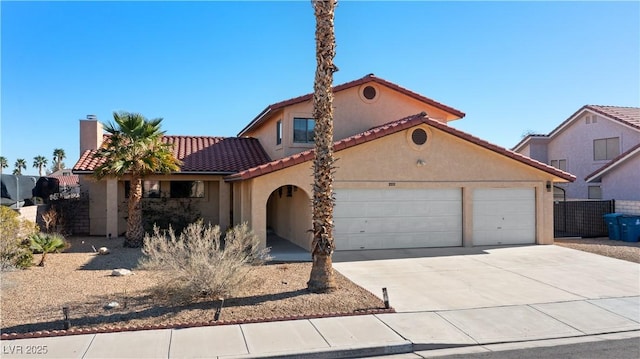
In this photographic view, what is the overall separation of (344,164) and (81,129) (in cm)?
1327

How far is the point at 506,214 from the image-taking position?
18.0 m

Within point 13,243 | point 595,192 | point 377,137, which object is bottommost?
point 13,243

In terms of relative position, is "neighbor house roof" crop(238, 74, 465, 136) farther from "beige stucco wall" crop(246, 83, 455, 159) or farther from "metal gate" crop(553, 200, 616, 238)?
"metal gate" crop(553, 200, 616, 238)

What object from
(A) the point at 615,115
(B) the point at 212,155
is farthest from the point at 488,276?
(A) the point at 615,115

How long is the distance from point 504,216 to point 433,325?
35.5ft

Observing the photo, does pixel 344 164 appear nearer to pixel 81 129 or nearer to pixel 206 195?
pixel 206 195

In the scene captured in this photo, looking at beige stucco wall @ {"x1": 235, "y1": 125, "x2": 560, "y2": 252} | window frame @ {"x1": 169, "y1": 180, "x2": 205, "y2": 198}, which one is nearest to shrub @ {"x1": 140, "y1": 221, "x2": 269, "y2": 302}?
beige stucco wall @ {"x1": 235, "y1": 125, "x2": 560, "y2": 252}

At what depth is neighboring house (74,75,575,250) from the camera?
1638 centimetres

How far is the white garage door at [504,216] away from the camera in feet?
58.2

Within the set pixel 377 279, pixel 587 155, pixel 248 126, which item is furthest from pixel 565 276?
pixel 587 155

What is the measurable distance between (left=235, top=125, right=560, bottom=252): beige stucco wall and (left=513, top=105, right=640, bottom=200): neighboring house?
8.35 meters

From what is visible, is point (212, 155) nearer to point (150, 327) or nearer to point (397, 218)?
point (397, 218)

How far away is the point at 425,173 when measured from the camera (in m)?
17.1

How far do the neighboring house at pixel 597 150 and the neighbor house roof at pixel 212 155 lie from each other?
1768 centimetres
